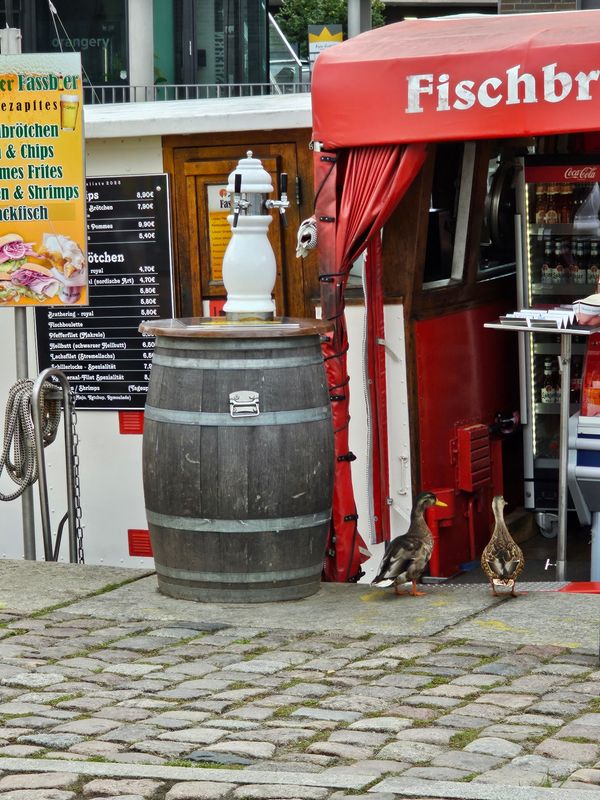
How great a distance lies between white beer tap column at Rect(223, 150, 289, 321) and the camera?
6578 millimetres

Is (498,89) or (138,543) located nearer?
(498,89)

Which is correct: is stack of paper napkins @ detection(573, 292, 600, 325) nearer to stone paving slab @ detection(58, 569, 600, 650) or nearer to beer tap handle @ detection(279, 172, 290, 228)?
stone paving slab @ detection(58, 569, 600, 650)

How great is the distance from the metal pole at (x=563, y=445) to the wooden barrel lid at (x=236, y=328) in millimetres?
1314

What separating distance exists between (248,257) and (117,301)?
2.05 m

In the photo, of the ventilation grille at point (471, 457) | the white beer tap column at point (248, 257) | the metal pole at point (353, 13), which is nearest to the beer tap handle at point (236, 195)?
the white beer tap column at point (248, 257)

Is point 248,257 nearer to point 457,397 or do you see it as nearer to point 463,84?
point 463,84

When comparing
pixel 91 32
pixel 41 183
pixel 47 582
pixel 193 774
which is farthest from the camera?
pixel 91 32

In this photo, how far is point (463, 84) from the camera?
21.9ft

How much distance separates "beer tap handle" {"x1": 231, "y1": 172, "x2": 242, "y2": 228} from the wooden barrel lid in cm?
44

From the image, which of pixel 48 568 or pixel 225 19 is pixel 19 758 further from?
pixel 225 19

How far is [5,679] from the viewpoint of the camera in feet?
17.3

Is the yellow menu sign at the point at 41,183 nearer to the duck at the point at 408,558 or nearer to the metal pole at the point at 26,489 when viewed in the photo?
the metal pole at the point at 26,489

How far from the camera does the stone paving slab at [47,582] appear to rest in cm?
641

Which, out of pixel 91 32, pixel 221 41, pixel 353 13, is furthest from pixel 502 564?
pixel 353 13
